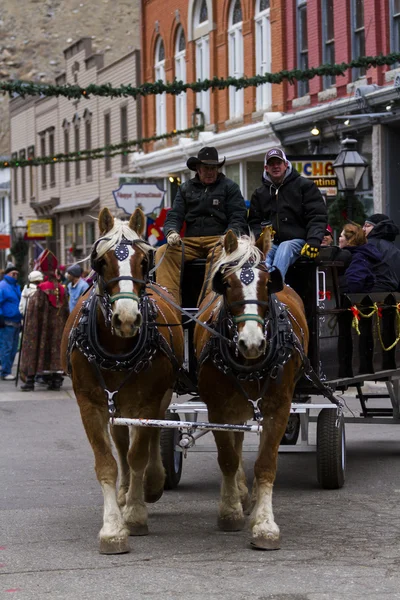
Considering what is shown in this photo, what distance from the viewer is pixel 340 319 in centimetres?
1048

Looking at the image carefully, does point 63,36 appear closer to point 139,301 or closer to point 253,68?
point 253,68

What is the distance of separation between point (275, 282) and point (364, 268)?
3.90 metres

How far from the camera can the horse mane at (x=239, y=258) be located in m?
7.67

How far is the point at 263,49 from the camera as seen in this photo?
31.2 metres

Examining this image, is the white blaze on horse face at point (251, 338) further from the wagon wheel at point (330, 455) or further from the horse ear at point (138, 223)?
the wagon wheel at point (330, 455)

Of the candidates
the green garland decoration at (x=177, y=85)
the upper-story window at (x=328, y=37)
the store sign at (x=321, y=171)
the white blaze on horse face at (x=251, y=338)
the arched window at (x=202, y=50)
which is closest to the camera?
the white blaze on horse face at (x=251, y=338)

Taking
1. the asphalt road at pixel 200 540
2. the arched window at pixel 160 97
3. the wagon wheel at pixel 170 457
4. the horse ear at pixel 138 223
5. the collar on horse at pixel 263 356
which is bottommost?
the asphalt road at pixel 200 540

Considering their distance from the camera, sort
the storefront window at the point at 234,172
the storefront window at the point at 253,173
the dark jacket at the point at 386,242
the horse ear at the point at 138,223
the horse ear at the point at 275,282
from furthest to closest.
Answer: the storefront window at the point at 234,172, the storefront window at the point at 253,173, the dark jacket at the point at 386,242, the horse ear at the point at 138,223, the horse ear at the point at 275,282

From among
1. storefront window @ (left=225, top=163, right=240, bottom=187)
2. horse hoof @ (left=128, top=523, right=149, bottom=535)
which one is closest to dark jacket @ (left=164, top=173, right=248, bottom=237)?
horse hoof @ (left=128, top=523, right=149, bottom=535)

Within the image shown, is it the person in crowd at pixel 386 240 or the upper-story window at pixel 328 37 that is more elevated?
the upper-story window at pixel 328 37

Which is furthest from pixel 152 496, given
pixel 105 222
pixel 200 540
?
pixel 105 222

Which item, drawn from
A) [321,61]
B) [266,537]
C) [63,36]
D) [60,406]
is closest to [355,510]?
[266,537]

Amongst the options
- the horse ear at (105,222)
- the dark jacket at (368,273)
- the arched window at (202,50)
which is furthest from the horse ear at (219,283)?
the arched window at (202,50)

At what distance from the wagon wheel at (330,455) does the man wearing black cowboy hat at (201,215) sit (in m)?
1.60
